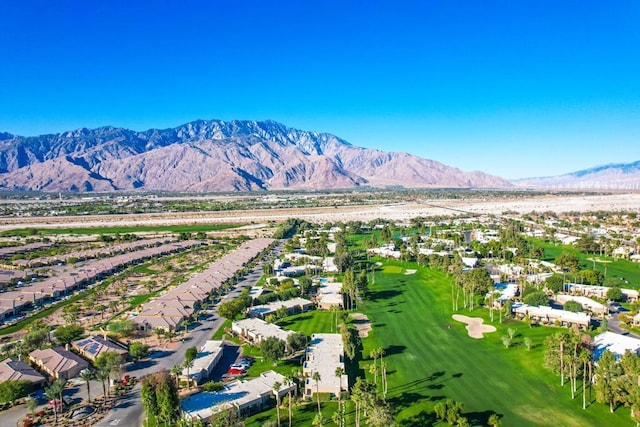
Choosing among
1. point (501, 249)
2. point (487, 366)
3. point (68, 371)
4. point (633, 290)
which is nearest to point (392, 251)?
point (501, 249)

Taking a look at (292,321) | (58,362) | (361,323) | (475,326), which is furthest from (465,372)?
(58,362)

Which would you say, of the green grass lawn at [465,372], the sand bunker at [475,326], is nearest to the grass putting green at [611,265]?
the sand bunker at [475,326]

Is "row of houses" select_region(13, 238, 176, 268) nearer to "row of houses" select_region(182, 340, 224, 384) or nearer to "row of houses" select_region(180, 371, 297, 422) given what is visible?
"row of houses" select_region(182, 340, 224, 384)

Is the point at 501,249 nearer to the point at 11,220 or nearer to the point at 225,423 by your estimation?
the point at 225,423

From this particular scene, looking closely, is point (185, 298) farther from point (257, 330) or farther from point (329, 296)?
point (329, 296)

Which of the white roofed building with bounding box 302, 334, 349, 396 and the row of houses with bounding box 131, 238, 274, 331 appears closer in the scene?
the white roofed building with bounding box 302, 334, 349, 396

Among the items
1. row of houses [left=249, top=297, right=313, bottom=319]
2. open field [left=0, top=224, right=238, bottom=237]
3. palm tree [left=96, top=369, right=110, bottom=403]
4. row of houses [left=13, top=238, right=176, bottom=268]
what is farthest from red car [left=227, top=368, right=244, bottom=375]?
open field [left=0, top=224, right=238, bottom=237]

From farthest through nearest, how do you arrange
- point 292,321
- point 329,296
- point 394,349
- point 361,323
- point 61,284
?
1. point 61,284
2. point 329,296
3. point 292,321
4. point 361,323
5. point 394,349
